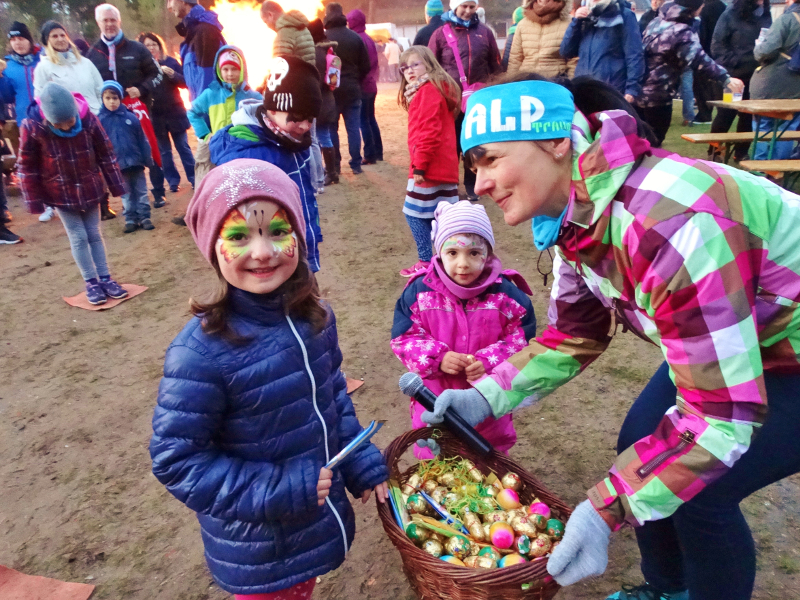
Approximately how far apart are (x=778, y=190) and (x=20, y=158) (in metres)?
4.82

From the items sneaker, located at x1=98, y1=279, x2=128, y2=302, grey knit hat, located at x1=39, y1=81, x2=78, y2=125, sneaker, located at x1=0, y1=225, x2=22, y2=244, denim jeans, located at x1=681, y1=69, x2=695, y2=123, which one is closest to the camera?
grey knit hat, located at x1=39, y1=81, x2=78, y2=125

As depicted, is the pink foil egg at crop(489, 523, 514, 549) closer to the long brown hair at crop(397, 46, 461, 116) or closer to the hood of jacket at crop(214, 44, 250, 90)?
the long brown hair at crop(397, 46, 461, 116)

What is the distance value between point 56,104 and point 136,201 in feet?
7.56

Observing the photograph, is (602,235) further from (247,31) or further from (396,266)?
(247,31)

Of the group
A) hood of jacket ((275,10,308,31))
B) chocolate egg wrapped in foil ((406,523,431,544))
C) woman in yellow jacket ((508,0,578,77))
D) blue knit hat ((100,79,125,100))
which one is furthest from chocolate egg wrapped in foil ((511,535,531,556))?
blue knit hat ((100,79,125,100))

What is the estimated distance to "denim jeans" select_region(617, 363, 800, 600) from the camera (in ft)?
4.73

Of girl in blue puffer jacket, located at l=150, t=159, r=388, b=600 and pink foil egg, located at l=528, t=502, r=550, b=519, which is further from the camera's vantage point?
pink foil egg, located at l=528, t=502, r=550, b=519

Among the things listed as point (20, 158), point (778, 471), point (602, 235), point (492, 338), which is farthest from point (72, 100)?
point (778, 471)

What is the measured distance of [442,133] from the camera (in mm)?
4266

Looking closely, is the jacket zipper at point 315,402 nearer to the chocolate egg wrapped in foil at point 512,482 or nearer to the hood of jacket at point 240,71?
the chocolate egg wrapped in foil at point 512,482

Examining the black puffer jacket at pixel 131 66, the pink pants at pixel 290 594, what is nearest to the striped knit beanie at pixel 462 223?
the pink pants at pixel 290 594

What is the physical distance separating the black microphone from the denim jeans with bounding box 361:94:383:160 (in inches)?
271

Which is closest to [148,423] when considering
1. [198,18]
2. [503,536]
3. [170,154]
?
[503,536]

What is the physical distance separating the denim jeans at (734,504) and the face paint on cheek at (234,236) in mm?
1325
